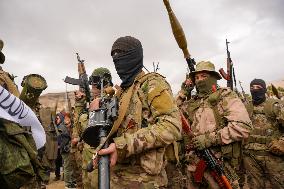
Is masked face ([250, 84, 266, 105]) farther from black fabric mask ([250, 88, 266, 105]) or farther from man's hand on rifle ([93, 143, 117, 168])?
man's hand on rifle ([93, 143, 117, 168])

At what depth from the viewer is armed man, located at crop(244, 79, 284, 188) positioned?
648 centimetres

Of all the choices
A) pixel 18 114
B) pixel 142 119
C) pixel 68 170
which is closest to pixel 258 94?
pixel 142 119

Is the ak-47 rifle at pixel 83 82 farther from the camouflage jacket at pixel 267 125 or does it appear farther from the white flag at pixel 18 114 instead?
the white flag at pixel 18 114

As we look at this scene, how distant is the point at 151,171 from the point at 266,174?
4.62 meters

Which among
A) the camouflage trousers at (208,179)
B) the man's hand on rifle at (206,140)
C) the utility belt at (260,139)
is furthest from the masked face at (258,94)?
the man's hand on rifle at (206,140)

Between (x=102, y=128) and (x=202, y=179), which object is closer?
(x=102, y=128)

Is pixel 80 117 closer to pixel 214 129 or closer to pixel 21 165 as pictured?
pixel 214 129

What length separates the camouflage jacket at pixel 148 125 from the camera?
2592mm

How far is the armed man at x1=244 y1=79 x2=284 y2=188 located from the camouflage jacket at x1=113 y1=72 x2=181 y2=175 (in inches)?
168

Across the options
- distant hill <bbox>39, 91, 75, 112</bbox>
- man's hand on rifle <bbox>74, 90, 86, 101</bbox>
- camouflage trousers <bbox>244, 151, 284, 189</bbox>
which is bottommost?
camouflage trousers <bbox>244, 151, 284, 189</bbox>

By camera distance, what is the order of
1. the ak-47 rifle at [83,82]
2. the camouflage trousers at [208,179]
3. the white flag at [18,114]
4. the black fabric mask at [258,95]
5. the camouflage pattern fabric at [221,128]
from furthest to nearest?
the black fabric mask at [258,95]
the ak-47 rifle at [83,82]
the camouflage trousers at [208,179]
the camouflage pattern fabric at [221,128]
the white flag at [18,114]

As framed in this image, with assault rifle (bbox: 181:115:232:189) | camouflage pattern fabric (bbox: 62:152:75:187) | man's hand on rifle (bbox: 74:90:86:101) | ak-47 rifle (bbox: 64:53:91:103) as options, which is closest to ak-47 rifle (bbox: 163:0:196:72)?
assault rifle (bbox: 181:115:232:189)

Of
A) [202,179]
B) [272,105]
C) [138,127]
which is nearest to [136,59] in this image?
[138,127]

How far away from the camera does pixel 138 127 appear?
9.18 ft
